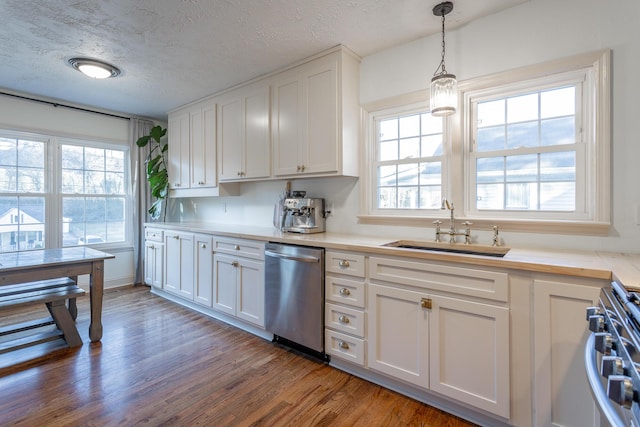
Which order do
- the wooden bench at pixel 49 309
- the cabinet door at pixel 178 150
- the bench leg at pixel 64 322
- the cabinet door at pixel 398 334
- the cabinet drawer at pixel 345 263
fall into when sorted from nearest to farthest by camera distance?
the cabinet door at pixel 398 334
the cabinet drawer at pixel 345 263
the wooden bench at pixel 49 309
the bench leg at pixel 64 322
the cabinet door at pixel 178 150

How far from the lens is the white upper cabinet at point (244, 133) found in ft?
10.3

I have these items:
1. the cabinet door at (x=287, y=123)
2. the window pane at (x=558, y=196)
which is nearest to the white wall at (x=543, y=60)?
the window pane at (x=558, y=196)

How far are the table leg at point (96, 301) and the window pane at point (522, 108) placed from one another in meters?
3.39

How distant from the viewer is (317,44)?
251 cm

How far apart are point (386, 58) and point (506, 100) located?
993 mm

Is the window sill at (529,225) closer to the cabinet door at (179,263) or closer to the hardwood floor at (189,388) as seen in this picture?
the hardwood floor at (189,388)

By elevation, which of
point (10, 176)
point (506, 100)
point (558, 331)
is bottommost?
point (558, 331)

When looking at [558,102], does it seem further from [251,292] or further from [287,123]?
[251,292]

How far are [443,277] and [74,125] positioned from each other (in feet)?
15.2

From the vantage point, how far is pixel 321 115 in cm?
267

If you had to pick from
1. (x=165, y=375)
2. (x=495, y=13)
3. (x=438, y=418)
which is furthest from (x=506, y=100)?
(x=165, y=375)

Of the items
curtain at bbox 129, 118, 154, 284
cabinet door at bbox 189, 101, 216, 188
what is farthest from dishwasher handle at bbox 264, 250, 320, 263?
curtain at bbox 129, 118, 154, 284

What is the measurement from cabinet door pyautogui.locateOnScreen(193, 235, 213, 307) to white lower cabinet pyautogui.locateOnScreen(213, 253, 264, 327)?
0.28ft

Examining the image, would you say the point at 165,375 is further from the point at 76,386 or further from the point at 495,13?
the point at 495,13
